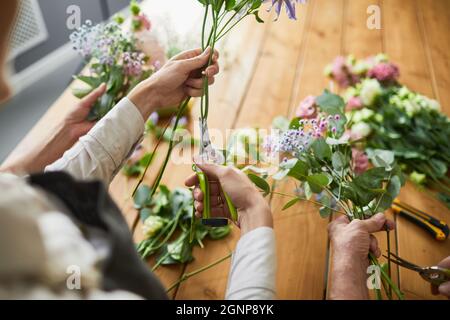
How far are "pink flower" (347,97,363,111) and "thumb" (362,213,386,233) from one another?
21.8 inches

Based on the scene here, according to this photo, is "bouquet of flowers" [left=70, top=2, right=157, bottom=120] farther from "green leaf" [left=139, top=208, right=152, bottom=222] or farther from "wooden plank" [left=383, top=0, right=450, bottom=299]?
"wooden plank" [left=383, top=0, right=450, bottom=299]

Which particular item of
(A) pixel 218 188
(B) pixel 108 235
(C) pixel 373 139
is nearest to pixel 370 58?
(C) pixel 373 139

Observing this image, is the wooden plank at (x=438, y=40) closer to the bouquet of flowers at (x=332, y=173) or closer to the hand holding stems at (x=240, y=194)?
the bouquet of flowers at (x=332, y=173)

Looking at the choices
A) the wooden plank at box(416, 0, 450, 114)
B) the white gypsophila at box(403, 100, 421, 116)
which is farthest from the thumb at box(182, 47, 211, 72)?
the wooden plank at box(416, 0, 450, 114)

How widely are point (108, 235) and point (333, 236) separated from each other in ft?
1.43

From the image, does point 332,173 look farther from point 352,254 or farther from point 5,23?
point 5,23

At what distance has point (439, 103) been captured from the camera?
1.22m

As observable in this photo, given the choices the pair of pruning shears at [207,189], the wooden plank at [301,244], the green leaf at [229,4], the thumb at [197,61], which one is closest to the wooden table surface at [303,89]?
the wooden plank at [301,244]

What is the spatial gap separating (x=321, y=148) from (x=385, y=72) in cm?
60

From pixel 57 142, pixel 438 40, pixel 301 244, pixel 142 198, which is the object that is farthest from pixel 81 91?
pixel 438 40

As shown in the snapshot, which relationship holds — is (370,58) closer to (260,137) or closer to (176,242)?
(260,137)

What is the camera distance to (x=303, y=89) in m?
1.29

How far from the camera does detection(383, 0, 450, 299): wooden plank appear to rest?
85 centimetres

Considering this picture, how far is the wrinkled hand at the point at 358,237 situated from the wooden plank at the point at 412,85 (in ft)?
0.67
